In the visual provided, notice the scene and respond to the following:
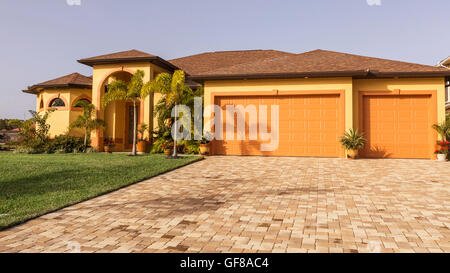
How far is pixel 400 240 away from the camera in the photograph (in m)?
3.07

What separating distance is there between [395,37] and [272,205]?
45.1 ft

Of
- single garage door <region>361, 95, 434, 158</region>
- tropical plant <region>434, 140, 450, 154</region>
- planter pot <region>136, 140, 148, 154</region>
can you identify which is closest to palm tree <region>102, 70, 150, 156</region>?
planter pot <region>136, 140, 148, 154</region>

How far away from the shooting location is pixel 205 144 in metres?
12.5

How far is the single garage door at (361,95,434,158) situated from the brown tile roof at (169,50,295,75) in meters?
9.13

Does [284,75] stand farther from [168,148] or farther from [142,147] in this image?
[142,147]

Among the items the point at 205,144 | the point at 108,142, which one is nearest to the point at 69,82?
the point at 108,142

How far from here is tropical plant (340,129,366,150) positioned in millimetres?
11188

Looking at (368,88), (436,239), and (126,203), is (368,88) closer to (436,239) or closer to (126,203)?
(436,239)

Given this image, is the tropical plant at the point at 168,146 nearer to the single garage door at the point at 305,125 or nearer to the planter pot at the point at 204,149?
the planter pot at the point at 204,149

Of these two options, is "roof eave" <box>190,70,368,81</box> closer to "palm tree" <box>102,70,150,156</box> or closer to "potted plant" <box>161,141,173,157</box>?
"palm tree" <box>102,70,150,156</box>

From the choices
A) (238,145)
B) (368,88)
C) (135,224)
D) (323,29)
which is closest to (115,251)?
(135,224)

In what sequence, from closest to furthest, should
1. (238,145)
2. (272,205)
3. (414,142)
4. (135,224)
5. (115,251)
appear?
(115,251) → (135,224) → (272,205) → (414,142) → (238,145)

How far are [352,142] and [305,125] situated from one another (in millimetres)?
2086
